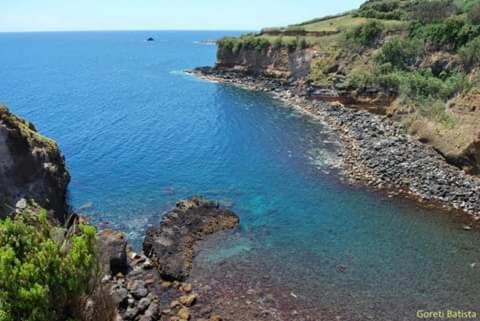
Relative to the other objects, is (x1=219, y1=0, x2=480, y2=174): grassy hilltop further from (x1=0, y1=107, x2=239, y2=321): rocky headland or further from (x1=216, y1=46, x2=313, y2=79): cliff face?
(x1=0, y1=107, x2=239, y2=321): rocky headland

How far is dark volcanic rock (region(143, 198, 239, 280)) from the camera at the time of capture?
2805 centimetres

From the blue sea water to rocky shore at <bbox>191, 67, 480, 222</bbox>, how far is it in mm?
2376

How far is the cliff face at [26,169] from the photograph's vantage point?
30.0 meters

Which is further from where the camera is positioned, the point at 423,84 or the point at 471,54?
the point at 423,84

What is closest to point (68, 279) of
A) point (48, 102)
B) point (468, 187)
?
point (468, 187)

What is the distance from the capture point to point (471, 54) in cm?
5584

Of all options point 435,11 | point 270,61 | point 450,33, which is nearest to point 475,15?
point 450,33

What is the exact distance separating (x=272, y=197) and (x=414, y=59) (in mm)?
42595

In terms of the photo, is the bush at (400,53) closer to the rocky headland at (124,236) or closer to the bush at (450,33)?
the bush at (450,33)

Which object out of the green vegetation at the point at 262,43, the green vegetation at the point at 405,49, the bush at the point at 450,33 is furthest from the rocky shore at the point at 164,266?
the green vegetation at the point at 262,43

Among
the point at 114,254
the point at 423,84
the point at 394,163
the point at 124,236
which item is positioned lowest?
→ the point at 124,236

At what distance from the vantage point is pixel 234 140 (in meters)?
56.8

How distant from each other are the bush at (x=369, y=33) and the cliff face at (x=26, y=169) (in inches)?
2434

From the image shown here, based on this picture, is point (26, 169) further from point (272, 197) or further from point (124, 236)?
point (272, 197)
